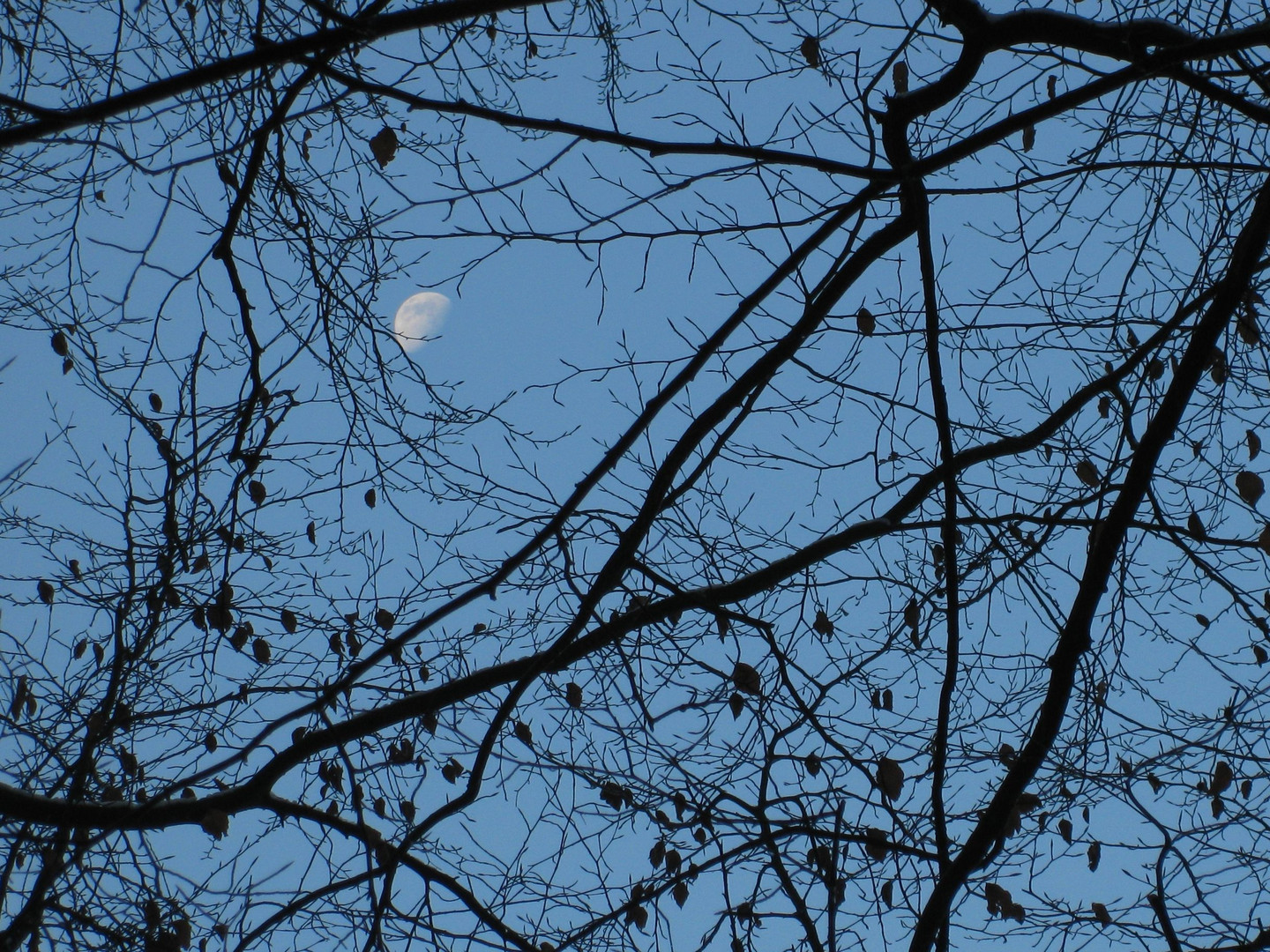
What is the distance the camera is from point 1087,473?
163 inches

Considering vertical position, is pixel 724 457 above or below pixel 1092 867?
above

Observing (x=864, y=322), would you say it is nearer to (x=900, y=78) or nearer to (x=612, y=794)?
(x=900, y=78)

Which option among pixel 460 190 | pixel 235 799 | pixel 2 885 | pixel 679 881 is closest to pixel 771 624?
pixel 679 881

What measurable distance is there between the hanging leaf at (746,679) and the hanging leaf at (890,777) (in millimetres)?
465

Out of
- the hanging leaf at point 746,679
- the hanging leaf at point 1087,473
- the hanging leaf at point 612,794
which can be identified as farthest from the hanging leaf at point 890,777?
the hanging leaf at point 1087,473

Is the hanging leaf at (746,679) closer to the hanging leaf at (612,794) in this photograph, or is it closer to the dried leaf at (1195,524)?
the hanging leaf at (612,794)

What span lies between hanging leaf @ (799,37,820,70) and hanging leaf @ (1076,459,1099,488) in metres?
1.70

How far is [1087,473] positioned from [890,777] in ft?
4.52

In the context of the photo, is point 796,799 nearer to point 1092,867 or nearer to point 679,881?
point 679,881

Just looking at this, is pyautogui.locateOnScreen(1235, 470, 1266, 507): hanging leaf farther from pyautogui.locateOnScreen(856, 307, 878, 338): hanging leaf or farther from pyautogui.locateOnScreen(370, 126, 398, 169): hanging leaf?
pyautogui.locateOnScreen(370, 126, 398, 169): hanging leaf

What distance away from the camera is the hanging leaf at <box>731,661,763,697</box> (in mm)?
3777

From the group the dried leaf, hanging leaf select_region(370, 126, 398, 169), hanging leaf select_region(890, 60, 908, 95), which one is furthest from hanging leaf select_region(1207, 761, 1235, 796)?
hanging leaf select_region(370, 126, 398, 169)

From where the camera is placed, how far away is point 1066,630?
11.7 ft

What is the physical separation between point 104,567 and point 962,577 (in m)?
3.33
